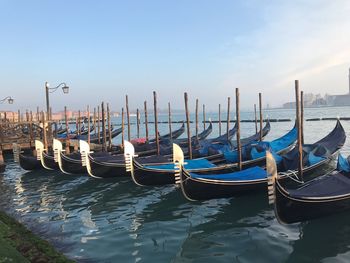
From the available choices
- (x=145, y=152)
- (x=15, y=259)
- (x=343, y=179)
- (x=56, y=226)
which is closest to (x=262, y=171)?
(x=343, y=179)

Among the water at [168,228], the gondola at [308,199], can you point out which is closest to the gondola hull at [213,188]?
the water at [168,228]

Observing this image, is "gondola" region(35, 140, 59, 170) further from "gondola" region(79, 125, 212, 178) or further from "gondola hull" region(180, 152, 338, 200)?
"gondola hull" region(180, 152, 338, 200)

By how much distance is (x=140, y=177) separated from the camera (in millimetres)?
9852

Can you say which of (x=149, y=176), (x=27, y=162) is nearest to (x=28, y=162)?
(x=27, y=162)

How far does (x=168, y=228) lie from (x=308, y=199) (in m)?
2.59

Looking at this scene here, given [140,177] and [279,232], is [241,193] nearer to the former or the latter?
[279,232]

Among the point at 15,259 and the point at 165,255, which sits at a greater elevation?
the point at 15,259

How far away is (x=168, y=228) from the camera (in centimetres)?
682

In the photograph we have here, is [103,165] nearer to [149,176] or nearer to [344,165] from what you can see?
[149,176]

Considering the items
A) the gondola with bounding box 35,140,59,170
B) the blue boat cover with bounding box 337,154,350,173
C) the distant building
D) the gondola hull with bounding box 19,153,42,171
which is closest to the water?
the blue boat cover with bounding box 337,154,350,173

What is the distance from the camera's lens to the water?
217 inches

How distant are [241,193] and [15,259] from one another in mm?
5275

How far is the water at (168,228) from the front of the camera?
5.52 metres

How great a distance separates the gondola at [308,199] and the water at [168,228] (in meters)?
0.28
